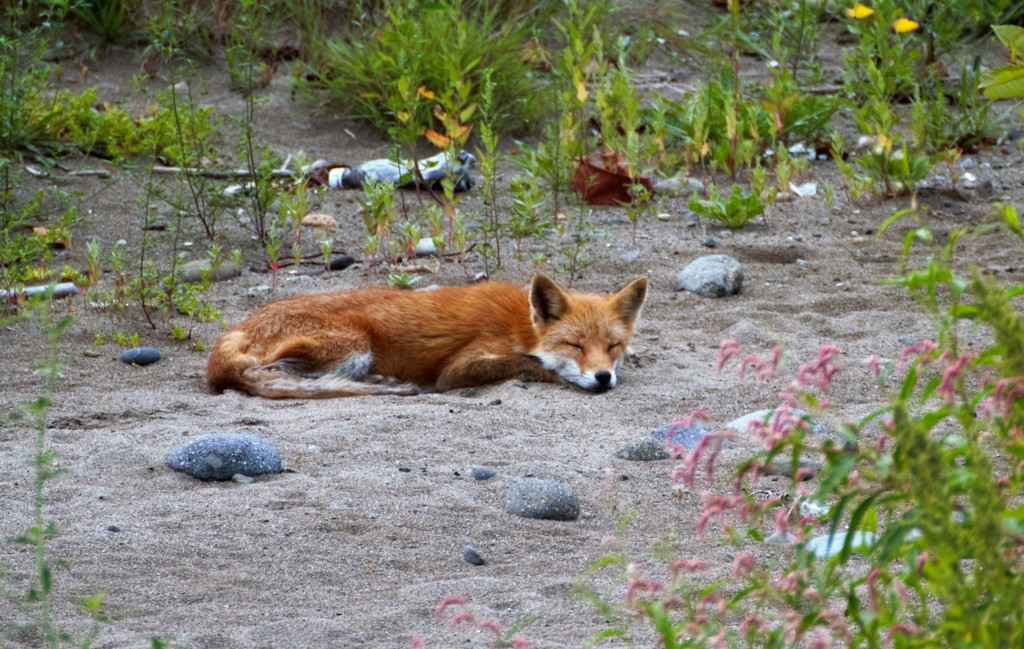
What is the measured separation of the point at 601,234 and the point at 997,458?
4.12m

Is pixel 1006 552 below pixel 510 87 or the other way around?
the other way around

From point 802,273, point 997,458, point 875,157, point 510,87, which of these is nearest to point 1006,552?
point 997,458

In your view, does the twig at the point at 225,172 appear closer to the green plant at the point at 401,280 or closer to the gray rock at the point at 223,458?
the green plant at the point at 401,280

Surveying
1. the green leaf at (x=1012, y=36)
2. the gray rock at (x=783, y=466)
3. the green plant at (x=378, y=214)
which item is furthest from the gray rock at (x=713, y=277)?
the green leaf at (x=1012, y=36)

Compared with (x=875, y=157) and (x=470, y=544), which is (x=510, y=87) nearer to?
(x=875, y=157)

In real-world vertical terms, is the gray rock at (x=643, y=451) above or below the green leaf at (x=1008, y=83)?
below

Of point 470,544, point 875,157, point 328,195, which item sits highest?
point 470,544

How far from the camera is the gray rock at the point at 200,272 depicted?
23.5ft

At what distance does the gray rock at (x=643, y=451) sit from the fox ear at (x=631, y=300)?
1629mm

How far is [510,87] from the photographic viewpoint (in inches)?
388

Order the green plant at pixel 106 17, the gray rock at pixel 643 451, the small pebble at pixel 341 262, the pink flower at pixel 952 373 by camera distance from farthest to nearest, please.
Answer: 1. the green plant at pixel 106 17
2. the small pebble at pixel 341 262
3. the gray rock at pixel 643 451
4. the pink flower at pixel 952 373

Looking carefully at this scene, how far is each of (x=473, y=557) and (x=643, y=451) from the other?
113 cm

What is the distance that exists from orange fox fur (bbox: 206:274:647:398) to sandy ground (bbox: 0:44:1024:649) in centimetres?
17

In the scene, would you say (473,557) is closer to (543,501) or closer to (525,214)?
(543,501)
